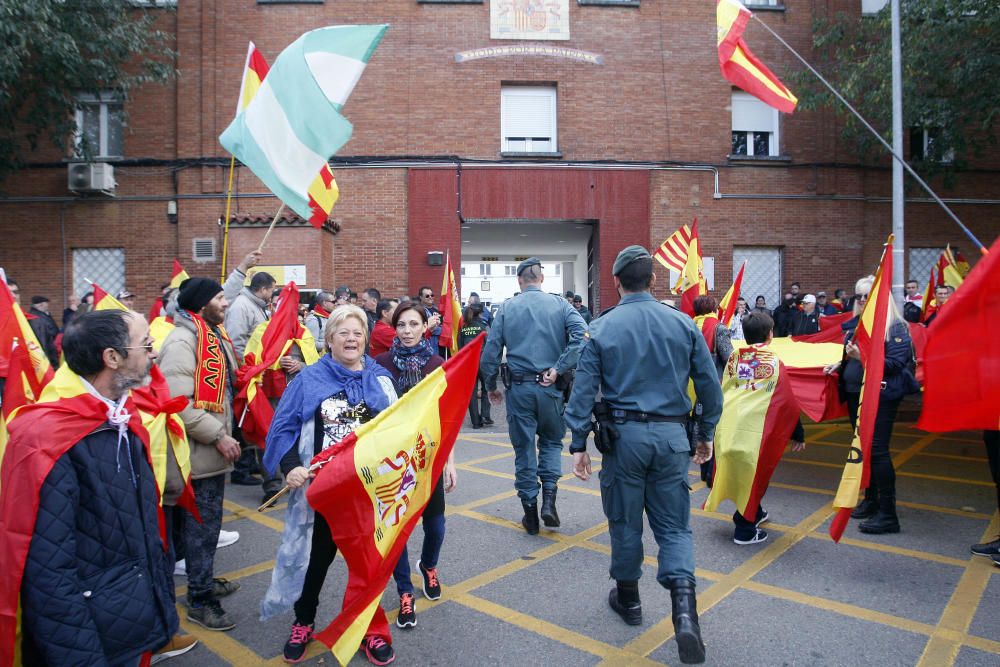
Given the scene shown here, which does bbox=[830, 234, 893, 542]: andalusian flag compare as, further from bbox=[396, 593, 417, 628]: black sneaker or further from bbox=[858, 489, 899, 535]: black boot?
bbox=[396, 593, 417, 628]: black sneaker

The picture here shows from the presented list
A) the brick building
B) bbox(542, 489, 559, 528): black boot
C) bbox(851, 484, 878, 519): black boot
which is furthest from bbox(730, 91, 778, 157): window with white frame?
bbox(542, 489, 559, 528): black boot

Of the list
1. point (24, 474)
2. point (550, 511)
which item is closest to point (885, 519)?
point (550, 511)

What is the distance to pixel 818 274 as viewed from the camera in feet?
52.0

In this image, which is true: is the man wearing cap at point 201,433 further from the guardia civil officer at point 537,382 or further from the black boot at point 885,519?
the black boot at point 885,519

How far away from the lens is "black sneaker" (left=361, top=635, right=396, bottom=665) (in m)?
3.33

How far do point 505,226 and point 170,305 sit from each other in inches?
448

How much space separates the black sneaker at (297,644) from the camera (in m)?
3.36

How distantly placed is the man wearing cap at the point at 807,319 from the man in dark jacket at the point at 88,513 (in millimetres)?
11844

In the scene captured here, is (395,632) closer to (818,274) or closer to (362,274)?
(362,274)

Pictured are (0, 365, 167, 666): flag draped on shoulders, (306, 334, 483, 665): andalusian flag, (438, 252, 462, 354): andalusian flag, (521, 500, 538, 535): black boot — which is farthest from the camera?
(438, 252, 462, 354): andalusian flag

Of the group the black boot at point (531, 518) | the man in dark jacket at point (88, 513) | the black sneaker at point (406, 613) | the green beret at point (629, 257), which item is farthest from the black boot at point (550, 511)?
the man in dark jacket at point (88, 513)

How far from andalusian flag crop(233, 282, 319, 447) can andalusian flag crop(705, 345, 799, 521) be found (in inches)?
137

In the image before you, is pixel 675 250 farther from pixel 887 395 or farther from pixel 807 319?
pixel 887 395

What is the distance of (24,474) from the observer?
85.3 inches
